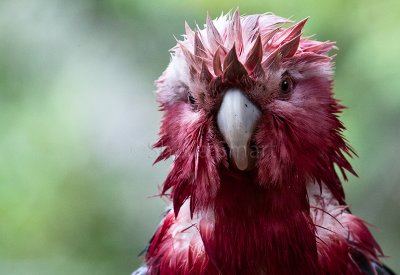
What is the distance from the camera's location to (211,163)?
0.86 metres

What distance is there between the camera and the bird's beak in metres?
0.81

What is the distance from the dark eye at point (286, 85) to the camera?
88cm

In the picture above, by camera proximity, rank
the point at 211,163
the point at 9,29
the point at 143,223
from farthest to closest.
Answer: the point at 9,29 < the point at 143,223 < the point at 211,163

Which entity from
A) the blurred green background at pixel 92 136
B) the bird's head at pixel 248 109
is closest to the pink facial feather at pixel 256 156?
the bird's head at pixel 248 109

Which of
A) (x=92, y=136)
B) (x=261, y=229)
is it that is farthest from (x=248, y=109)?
(x=92, y=136)

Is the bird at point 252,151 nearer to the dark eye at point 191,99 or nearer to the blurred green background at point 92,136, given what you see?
the dark eye at point 191,99

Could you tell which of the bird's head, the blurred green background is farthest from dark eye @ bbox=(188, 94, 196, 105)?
the blurred green background

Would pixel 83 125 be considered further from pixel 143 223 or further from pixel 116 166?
pixel 143 223

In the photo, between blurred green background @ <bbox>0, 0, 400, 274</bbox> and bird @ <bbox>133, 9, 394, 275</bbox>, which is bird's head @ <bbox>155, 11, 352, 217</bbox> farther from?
blurred green background @ <bbox>0, 0, 400, 274</bbox>

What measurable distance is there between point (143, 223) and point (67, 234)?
211 mm

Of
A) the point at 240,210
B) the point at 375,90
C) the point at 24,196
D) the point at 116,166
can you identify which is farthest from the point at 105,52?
the point at 240,210

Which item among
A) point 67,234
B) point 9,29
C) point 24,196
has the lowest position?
point 67,234

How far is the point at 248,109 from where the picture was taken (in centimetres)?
83

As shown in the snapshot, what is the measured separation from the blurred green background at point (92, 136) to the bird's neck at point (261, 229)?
60 cm
